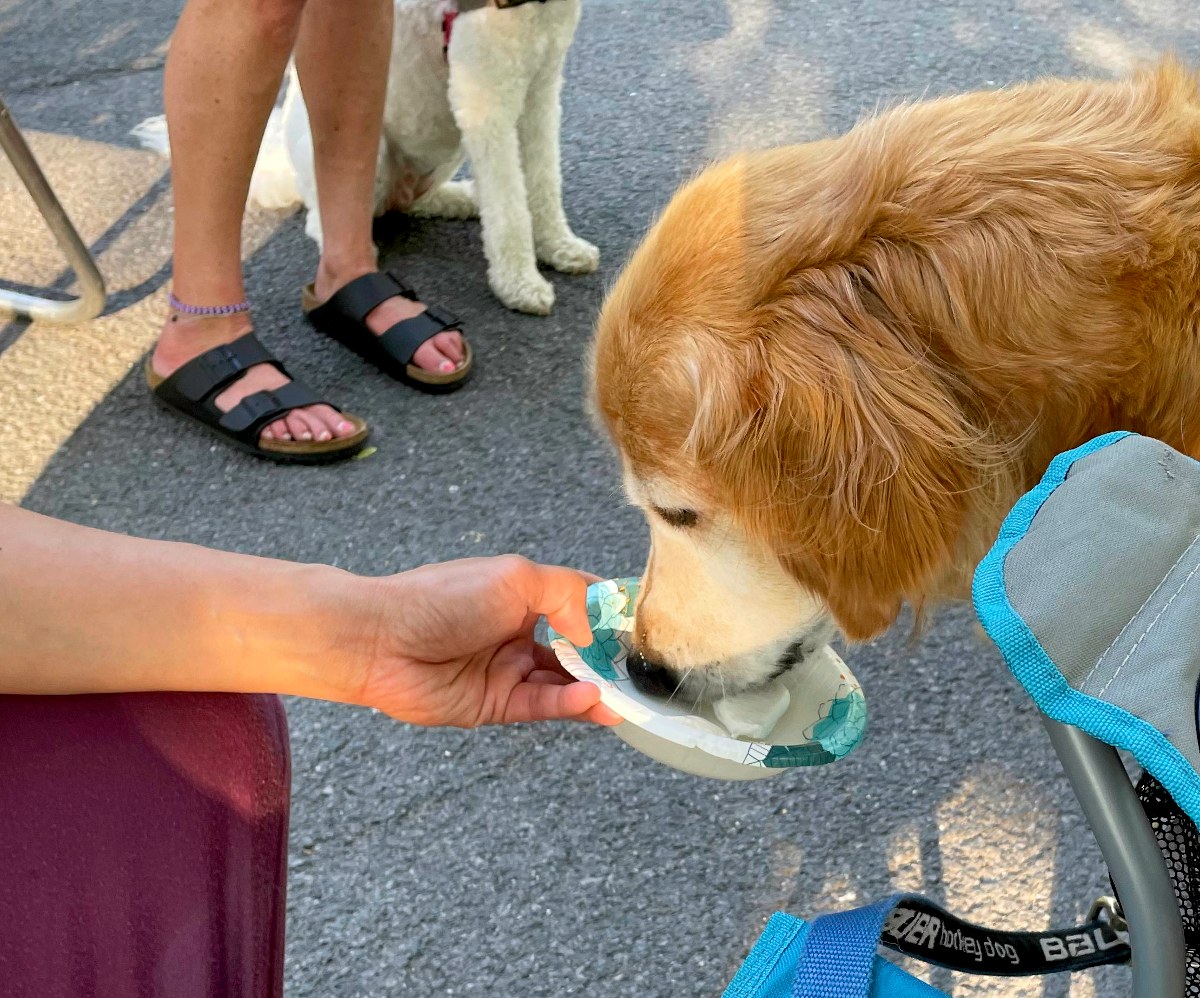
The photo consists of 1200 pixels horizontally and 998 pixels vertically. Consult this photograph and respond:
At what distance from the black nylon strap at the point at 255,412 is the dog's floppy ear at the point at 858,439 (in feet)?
4.37

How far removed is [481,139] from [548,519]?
2.89 ft

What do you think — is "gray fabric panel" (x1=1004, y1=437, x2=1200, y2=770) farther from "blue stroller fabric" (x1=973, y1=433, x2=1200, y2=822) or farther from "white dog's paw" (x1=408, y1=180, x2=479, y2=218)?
"white dog's paw" (x1=408, y1=180, x2=479, y2=218)

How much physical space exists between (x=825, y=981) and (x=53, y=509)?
2.04m

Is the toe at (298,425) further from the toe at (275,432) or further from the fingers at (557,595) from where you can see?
the fingers at (557,595)

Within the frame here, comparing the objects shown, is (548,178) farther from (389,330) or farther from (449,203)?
(389,330)

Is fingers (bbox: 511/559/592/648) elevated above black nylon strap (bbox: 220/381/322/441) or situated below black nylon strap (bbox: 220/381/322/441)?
above

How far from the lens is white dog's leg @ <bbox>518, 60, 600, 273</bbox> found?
247 cm

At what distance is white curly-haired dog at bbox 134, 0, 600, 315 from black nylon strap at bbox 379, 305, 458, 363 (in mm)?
267

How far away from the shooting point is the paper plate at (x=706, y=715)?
120 centimetres

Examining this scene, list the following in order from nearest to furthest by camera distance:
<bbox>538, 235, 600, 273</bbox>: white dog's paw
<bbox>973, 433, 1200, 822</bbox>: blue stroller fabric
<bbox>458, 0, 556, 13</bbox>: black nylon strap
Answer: <bbox>973, 433, 1200, 822</bbox>: blue stroller fabric → <bbox>458, 0, 556, 13</bbox>: black nylon strap → <bbox>538, 235, 600, 273</bbox>: white dog's paw

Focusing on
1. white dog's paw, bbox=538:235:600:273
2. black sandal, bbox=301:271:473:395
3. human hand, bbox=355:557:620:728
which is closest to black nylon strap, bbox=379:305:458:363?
black sandal, bbox=301:271:473:395

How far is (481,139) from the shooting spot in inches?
91.9

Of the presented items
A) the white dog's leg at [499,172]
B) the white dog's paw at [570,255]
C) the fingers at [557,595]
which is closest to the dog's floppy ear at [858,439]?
the fingers at [557,595]

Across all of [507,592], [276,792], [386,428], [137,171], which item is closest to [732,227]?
[507,592]
